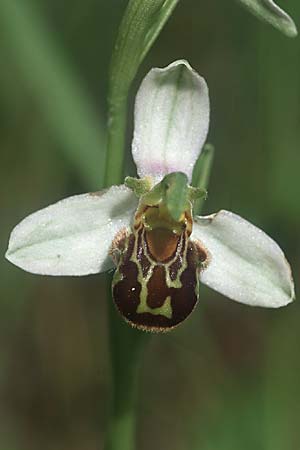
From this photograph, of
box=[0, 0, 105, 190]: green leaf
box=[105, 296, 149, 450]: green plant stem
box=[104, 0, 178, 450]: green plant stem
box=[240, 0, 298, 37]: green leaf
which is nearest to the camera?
box=[240, 0, 298, 37]: green leaf

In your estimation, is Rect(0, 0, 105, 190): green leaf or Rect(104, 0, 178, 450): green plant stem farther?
Rect(0, 0, 105, 190): green leaf

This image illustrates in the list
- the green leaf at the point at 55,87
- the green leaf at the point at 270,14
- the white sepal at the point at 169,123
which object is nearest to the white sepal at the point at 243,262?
the white sepal at the point at 169,123

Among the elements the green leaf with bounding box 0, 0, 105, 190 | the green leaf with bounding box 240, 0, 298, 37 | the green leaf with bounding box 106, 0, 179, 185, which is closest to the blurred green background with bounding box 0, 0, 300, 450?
the green leaf with bounding box 0, 0, 105, 190

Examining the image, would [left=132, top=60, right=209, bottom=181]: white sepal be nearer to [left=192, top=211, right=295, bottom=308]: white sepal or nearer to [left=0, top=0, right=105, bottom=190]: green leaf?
[left=192, top=211, right=295, bottom=308]: white sepal

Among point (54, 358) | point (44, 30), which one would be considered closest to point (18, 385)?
point (54, 358)

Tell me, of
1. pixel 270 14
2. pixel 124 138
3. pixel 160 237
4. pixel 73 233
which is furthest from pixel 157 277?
pixel 270 14

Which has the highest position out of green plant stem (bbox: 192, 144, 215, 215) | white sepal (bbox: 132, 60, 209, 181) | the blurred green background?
white sepal (bbox: 132, 60, 209, 181)

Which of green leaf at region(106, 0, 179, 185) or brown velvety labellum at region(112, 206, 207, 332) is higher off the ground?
green leaf at region(106, 0, 179, 185)

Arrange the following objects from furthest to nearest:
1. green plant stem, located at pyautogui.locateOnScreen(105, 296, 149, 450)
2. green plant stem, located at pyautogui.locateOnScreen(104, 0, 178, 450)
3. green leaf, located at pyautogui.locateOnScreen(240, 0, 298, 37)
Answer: green plant stem, located at pyautogui.locateOnScreen(105, 296, 149, 450)
green plant stem, located at pyautogui.locateOnScreen(104, 0, 178, 450)
green leaf, located at pyautogui.locateOnScreen(240, 0, 298, 37)

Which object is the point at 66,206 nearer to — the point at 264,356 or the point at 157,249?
the point at 157,249
